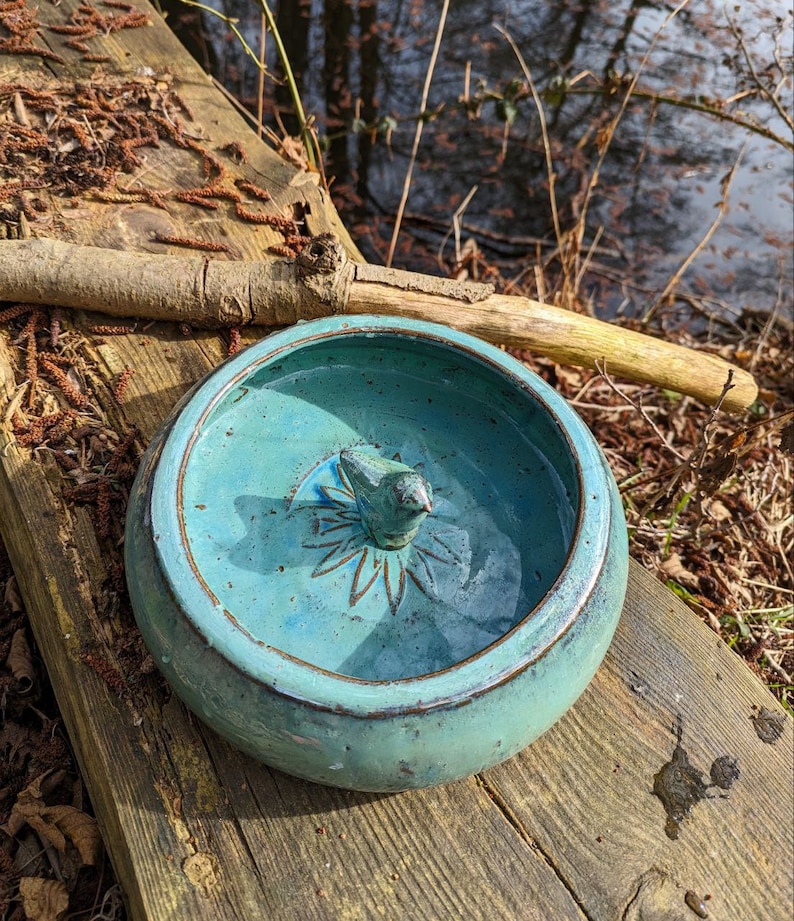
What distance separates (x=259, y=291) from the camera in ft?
7.37

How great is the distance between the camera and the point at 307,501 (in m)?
1.85

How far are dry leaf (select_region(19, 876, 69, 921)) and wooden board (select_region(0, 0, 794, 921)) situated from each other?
0.70 feet

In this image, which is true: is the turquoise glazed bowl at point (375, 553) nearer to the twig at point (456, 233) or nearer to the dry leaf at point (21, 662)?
the dry leaf at point (21, 662)

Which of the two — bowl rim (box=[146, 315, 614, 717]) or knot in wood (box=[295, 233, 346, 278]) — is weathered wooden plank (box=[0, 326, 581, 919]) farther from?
knot in wood (box=[295, 233, 346, 278])

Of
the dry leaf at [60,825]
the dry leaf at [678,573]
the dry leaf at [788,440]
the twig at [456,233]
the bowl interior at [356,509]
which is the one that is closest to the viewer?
the bowl interior at [356,509]

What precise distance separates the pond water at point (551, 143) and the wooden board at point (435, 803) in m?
2.67

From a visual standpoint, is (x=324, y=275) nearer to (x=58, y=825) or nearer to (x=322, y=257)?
(x=322, y=257)

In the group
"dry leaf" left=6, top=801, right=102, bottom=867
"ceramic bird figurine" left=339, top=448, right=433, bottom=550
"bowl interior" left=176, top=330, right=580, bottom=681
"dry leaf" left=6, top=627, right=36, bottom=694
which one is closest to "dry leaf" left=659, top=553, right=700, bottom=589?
"bowl interior" left=176, top=330, right=580, bottom=681

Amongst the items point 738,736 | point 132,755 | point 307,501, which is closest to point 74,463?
point 307,501

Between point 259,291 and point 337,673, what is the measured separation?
124cm

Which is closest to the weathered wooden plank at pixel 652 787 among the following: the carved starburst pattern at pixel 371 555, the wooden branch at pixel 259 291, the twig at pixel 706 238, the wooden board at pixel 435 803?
the wooden board at pixel 435 803

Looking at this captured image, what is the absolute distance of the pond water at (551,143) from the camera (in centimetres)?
454

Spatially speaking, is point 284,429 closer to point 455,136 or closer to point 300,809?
point 300,809

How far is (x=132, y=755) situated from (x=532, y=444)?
1115mm
